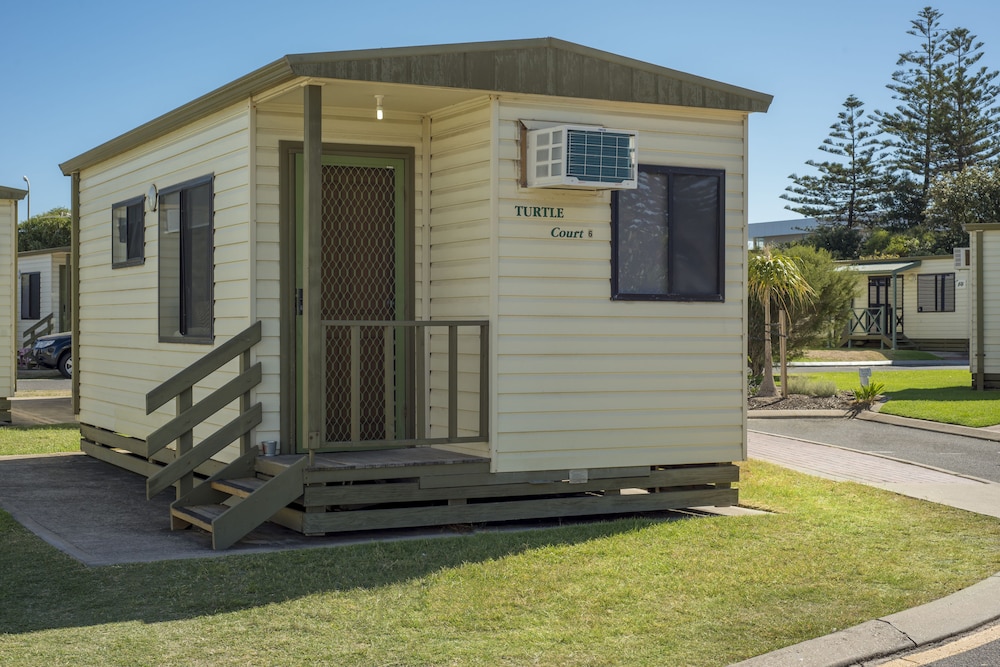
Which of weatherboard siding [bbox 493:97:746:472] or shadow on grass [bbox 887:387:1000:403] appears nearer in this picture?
weatherboard siding [bbox 493:97:746:472]

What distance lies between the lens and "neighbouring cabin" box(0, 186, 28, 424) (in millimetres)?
15086

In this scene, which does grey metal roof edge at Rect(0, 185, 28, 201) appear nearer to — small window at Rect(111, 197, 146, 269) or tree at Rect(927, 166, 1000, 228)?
small window at Rect(111, 197, 146, 269)

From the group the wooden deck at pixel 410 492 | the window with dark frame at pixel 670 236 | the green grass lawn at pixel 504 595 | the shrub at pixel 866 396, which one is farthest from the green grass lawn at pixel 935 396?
the green grass lawn at pixel 504 595

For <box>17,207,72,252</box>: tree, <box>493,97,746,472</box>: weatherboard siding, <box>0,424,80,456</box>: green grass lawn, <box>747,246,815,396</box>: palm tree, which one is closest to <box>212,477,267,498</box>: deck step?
<box>493,97,746,472</box>: weatherboard siding

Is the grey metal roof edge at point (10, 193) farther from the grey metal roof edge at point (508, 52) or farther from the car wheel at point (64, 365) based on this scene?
the car wheel at point (64, 365)

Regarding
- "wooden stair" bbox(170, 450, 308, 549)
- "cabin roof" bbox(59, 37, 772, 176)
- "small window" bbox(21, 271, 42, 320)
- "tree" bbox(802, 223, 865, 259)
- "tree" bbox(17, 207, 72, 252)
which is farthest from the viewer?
"tree" bbox(802, 223, 865, 259)

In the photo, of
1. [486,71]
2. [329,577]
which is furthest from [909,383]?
[329,577]

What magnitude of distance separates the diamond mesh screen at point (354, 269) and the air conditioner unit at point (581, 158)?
142 centimetres

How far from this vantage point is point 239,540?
7512 millimetres

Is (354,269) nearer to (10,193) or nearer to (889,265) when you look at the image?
(10,193)

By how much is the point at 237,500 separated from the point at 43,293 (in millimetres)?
22844

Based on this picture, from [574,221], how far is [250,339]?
96.3 inches

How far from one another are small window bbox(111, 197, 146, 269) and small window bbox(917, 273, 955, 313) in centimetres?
2905

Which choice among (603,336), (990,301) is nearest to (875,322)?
(990,301)
